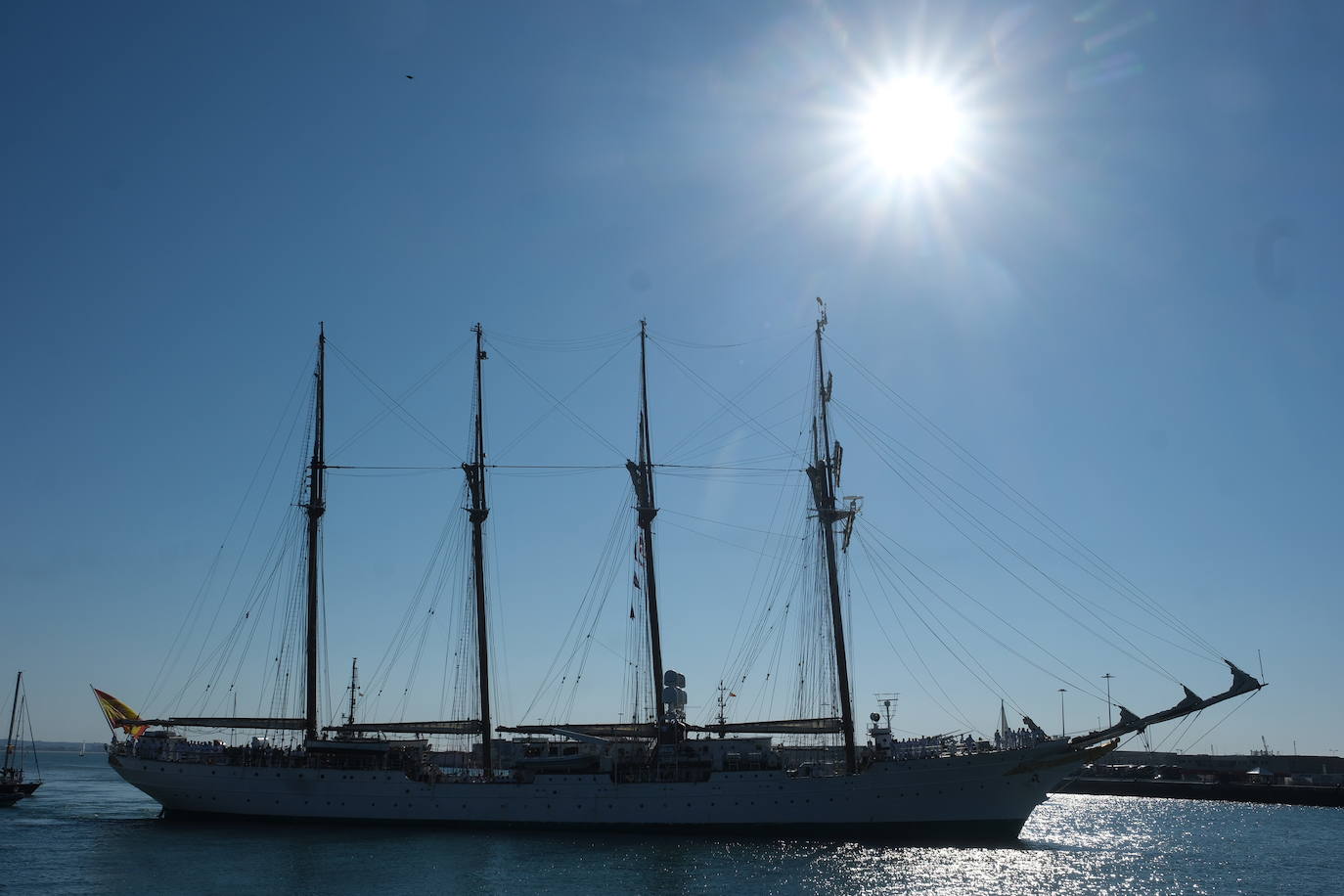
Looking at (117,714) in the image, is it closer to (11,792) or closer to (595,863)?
(11,792)

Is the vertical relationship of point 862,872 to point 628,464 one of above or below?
below

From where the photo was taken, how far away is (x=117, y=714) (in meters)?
66.2

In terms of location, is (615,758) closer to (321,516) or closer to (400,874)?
(400,874)

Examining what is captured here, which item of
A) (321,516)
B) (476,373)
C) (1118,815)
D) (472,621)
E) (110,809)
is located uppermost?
(476,373)

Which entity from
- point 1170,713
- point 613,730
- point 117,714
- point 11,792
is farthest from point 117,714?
point 1170,713

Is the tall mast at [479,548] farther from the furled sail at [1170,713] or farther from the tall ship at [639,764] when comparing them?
the furled sail at [1170,713]

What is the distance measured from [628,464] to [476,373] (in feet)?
41.6

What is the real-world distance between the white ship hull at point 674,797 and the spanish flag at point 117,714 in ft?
17.9

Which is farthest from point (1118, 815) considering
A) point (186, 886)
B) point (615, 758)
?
point (186, 886)

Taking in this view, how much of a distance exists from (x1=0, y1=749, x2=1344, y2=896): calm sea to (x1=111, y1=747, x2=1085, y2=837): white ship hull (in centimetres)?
143

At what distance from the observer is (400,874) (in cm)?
4191

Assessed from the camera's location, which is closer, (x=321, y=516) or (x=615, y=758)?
(x=615, y=758)

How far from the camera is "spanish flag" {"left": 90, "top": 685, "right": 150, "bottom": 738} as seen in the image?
65.8m

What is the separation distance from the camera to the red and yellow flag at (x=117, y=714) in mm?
65750
